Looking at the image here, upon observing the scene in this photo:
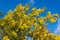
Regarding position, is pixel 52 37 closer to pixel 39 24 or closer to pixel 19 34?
pixel 39 24

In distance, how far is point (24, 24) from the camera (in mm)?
14008

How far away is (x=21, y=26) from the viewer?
14.0 m

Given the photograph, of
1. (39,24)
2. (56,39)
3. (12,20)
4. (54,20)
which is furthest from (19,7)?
(56,39)

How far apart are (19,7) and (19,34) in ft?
6.94

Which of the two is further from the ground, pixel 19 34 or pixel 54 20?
pixel 54 20

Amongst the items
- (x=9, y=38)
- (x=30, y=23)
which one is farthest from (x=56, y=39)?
(x=9, y=38)

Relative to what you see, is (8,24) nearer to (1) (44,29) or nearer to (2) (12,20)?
(2) (12,20)

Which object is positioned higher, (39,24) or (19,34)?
(39,24)

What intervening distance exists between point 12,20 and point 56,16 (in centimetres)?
348

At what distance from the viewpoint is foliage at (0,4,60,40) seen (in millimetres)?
14078

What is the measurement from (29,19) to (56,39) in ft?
8.63

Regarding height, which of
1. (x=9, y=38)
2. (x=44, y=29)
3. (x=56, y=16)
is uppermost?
(x=56, y=16)

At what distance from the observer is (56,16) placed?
14508mm

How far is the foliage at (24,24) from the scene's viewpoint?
1408 cm
